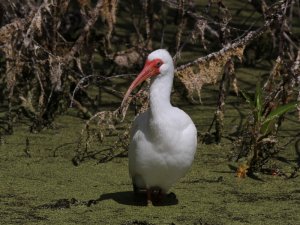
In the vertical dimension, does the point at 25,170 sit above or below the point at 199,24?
below

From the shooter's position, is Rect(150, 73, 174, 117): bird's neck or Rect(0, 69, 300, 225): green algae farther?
Rect(150, 73, 174, 117): bird's neck

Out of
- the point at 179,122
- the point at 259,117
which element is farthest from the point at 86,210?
the point at 259,117

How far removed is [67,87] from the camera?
7.73 meters

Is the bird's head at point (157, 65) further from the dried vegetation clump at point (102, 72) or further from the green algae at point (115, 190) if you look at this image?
the dried vegetation clump at point (102, 72)

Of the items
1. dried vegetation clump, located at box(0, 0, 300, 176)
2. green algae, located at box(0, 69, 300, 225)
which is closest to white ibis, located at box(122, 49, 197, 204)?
green algae, located at box(0, 69, 300, 225)

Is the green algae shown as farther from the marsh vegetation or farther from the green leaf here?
the green leaf

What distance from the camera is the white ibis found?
17.7ft

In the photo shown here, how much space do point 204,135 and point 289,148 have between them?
0.67 meters

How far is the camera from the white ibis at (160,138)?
5.38 m

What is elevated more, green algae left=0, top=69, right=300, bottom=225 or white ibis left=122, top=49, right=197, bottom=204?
white ibis left=122, top=49, right=197, bottom=204

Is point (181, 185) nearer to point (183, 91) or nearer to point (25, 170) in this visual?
point (25, 170)

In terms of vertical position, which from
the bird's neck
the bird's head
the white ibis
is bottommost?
the white ibis

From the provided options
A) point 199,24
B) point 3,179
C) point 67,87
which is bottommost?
point 3,179

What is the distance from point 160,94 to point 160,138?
270 millimetres
